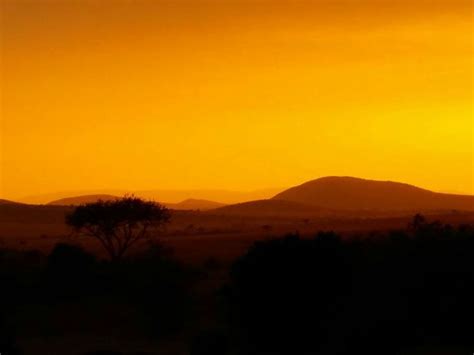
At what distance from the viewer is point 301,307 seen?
128 ft

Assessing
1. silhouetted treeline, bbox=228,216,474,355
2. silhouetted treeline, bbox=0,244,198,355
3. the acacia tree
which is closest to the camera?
silhouetted treeline, bbox=228,216,474,355

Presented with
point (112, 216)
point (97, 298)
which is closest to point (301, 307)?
point (97, 298)

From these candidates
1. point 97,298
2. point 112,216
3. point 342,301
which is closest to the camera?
point 342,301

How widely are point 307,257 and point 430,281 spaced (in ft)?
15.6

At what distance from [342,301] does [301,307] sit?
5.01 ft

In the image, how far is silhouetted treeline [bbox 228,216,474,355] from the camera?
37.5 meters

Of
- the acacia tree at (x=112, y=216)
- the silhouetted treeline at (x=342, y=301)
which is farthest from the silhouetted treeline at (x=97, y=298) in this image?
the acacia tree at (x=112, y=216)

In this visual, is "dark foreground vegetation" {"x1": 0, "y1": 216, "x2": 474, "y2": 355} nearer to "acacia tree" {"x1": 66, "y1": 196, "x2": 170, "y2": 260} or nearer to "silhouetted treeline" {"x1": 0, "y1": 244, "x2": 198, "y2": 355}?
"silhouetted treeline" {"x1": 0, "y1": 244, "x2": 198, "y2": 355}

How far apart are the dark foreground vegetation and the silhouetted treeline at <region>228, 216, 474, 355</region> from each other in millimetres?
34

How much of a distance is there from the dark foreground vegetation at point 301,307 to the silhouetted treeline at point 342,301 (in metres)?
0.03

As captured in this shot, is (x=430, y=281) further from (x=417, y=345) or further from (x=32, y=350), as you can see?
(x=32, y=350)

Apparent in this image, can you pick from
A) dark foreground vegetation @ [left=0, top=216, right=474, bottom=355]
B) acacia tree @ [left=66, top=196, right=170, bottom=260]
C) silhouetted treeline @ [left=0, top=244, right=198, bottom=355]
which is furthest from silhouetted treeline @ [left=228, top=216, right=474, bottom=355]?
acacia tree @ [left=66, top=196, right=170, bottom=260]

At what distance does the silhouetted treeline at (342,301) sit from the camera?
37469 millimetres

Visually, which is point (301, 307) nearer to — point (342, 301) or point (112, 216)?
point (342, 301)
